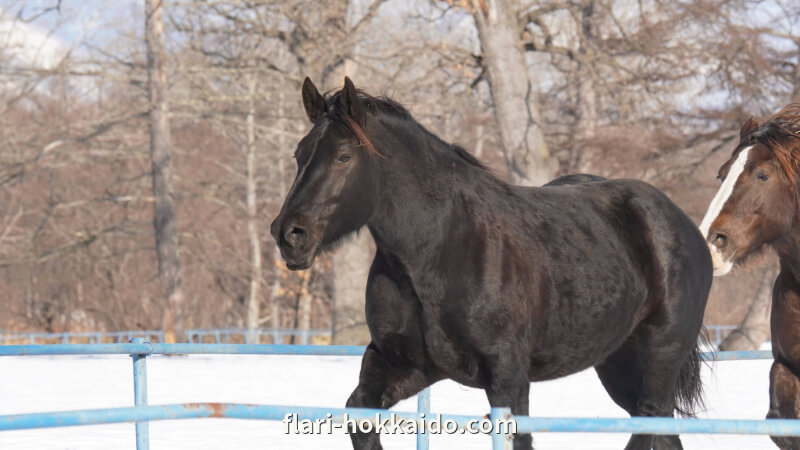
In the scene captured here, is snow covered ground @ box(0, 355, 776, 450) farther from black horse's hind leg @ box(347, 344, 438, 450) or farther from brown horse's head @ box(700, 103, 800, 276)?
brown horse's head @ box(700, 103, 800, 276)

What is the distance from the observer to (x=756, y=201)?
5020 mm

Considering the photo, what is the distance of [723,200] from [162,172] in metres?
15.6

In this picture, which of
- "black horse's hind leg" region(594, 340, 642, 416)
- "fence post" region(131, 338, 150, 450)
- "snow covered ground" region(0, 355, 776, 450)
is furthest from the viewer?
"snow covered ground" region(0, 355, 776, 450)

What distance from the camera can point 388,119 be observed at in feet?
15.0

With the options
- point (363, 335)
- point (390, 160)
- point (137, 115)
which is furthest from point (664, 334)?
point (137, 115)

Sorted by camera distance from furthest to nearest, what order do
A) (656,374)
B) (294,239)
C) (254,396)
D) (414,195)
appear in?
(254,396)
(656,374)
(414,195)
(294,239)

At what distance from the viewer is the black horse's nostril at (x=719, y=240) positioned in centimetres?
504

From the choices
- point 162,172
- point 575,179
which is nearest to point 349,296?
point 162,172

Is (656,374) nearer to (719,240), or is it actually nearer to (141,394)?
Result: (719,240)

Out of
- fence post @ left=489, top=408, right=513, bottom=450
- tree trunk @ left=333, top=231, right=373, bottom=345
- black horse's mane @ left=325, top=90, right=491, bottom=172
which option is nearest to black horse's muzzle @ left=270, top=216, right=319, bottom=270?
black horse's mane @ left=325, top=90, right=491, bottom=172

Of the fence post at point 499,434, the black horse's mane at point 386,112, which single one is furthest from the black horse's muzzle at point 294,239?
the fence post at point 499,434

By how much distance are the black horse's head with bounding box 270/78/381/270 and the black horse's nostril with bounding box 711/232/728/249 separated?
1.83 metres

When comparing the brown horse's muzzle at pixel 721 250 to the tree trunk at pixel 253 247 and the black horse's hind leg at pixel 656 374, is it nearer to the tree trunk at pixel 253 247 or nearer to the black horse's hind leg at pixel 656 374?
the black horse's hind leg at pixel 656 374

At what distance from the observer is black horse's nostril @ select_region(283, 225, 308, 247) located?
401 centimetres
